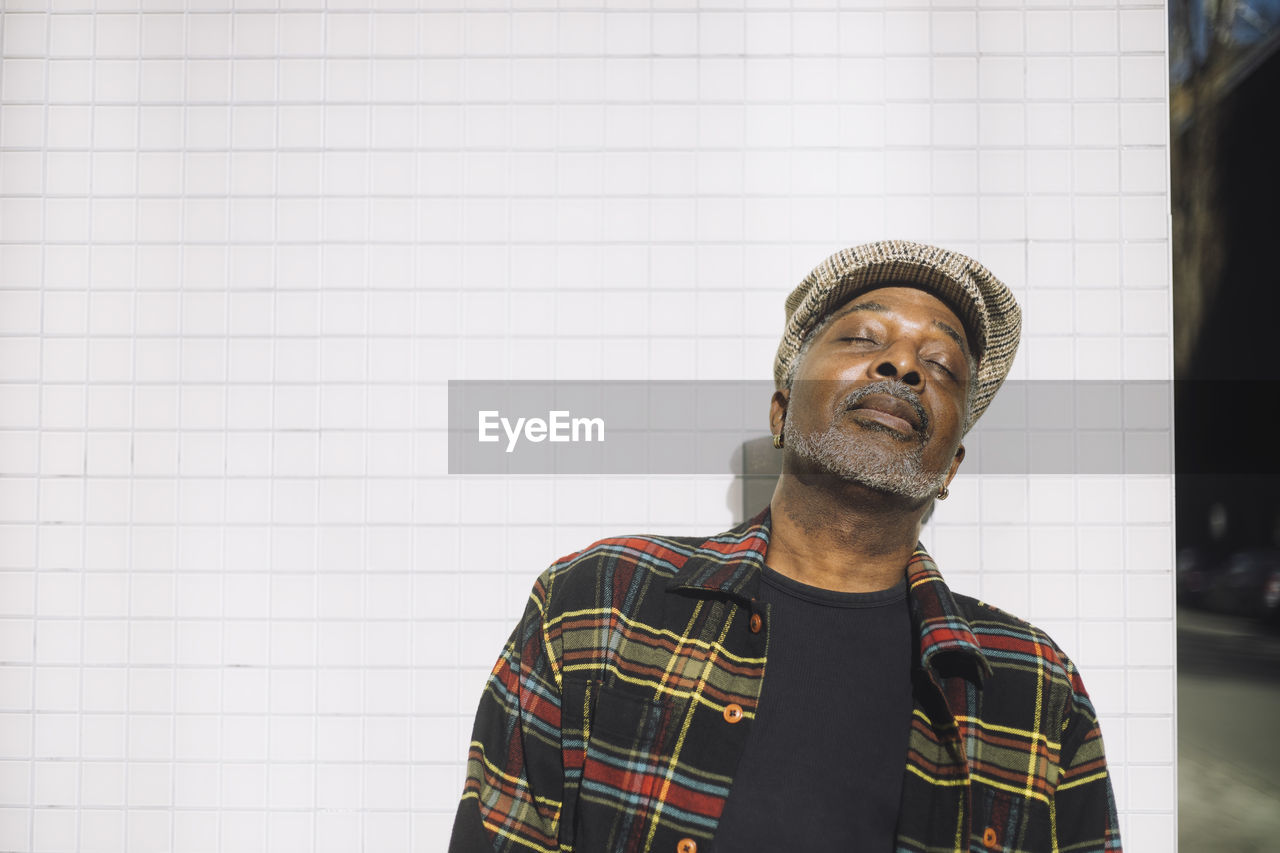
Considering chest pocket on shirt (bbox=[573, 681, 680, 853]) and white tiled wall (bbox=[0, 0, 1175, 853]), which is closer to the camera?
chest pocket on shirt (bbox=[573, 681, 680, 853])

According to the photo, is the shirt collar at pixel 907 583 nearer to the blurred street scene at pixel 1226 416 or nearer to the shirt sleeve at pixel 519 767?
the shirt sleeve at pixel 519 767

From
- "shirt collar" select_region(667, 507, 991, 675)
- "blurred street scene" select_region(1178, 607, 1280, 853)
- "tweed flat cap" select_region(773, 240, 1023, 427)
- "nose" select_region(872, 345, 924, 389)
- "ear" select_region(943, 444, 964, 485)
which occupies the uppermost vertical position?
"tweed flat cap" select_region(773, 240, 1023, 427)

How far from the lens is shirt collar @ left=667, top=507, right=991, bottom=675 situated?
106 centimetres

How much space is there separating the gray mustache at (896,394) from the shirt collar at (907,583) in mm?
227

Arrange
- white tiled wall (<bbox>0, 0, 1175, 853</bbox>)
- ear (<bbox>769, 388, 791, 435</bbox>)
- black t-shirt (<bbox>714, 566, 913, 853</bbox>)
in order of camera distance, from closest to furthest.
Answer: black t-shirt (<bbox>714, 566, 913, 853</bbox>) < ear (<bbox>769, 388, 791, 435</bbox>) < white tiled wall (<bbox>0, 0, 1175, 853</bbox>)

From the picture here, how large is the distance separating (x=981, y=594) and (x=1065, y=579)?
0.55 ft

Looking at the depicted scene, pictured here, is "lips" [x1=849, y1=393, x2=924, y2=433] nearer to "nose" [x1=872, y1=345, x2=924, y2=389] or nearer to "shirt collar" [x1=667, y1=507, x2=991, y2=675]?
"nose" [x1=872, y1=345, x2=924, y2=389]

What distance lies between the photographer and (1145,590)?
156cm

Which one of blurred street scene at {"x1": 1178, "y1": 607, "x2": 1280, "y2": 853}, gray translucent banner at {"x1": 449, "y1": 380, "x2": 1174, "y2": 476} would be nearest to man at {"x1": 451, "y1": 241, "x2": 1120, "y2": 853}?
gray translucent banner at {"x1": 449, "y1": 380, "x2": 1174, "y2": 476}

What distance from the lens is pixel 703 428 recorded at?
158 cm

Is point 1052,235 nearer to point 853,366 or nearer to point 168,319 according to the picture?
point 853,366

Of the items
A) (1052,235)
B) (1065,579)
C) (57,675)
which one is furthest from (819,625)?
(57,675)

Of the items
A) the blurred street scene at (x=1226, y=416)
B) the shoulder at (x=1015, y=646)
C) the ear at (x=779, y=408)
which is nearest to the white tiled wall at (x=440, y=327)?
A: the blurred street scene at (x=1226, y=416)

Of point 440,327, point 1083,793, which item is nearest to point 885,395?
point 1083,793
